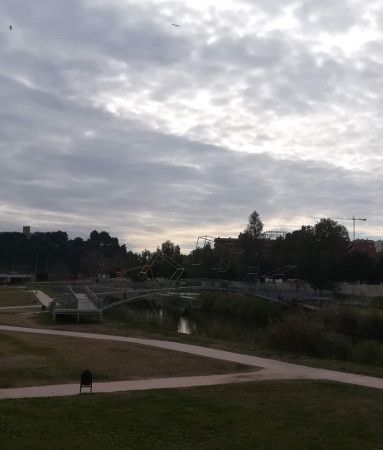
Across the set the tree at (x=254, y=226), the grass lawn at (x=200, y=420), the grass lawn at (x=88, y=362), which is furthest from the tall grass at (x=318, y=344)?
the tree at (x=254, y=226)

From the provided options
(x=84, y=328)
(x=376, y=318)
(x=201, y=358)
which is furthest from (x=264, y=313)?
(x=201, y=358)

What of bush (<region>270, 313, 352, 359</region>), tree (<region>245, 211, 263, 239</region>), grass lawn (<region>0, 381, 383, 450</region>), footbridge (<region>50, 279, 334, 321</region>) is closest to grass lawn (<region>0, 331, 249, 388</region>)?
grass lawn (<region>0, 381, 383, 450</region>)

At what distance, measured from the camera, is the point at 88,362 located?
2173cm

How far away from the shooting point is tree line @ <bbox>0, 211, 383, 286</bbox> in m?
83.4

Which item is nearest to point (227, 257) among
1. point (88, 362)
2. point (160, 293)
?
point (160, 293)

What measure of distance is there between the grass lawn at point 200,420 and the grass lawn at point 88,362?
3569 mm

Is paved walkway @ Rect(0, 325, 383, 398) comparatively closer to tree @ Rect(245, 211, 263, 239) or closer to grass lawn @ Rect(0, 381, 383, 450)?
grass lawn @ Rect(0, 381, 383, 450)

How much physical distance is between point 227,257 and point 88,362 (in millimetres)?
95433

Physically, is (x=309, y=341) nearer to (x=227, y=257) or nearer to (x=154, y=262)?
(x=227, y=257)

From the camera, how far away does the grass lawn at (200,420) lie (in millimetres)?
11031

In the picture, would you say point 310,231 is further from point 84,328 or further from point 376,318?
point 84,328

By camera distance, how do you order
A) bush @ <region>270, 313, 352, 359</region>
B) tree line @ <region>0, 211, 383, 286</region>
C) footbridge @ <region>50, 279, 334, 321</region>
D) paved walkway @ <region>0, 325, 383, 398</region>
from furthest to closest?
tree line @ <region>0, 211, 383, 286</region> → footbridge @ <region>50, 279, 334, 321</region> → bush @ <region>270, 313, 352, 359</region> → paved walkway @ <region>0, 325, 383, 398</region>

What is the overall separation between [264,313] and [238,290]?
280 inches

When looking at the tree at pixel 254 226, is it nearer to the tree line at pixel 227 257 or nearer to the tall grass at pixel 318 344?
the tree line at pixel 227 257
